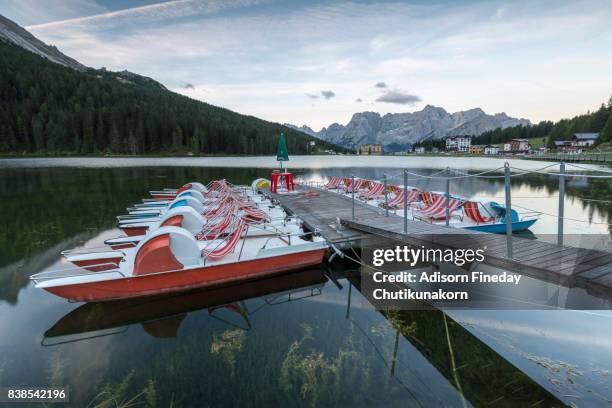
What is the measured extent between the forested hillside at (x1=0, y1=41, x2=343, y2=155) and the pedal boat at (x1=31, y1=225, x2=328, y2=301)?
112 metres

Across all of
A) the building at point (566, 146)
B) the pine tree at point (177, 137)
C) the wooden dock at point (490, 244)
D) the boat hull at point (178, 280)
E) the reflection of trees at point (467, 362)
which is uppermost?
the pine tree at point (177, 137)

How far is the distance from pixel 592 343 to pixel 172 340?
8.71 metres

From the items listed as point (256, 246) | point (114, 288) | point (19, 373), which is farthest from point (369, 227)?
point (19, 373)

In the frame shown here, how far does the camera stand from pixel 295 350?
5.98 m

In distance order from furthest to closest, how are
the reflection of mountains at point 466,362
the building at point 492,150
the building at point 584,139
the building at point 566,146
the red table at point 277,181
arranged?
1. the building at point 492,150
2. the building at point 566,146
3. the building at point 584,139
4. the red table at point 277,181
5. the reflection of mountains at point 466,362

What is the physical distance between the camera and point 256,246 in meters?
9.85

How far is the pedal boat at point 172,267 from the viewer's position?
24.0 feet

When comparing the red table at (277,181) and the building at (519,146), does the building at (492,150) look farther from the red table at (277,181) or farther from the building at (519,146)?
the red table at (277,181)

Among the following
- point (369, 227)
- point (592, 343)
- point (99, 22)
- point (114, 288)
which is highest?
point (99, 22)

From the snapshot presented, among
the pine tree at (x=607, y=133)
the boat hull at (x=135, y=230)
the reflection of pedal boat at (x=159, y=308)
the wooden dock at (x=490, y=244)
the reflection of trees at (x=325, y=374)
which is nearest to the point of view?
the reflection of trees at (x=325, y=374)

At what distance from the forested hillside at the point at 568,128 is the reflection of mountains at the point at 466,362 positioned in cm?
10588

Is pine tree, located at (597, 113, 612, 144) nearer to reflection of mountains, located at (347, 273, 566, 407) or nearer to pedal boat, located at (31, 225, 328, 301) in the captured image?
reflection of mountains, located at (347, 273, 566, 407)

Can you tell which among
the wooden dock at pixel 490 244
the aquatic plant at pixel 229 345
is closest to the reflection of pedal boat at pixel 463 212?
the wooden dock at pixel 490 244

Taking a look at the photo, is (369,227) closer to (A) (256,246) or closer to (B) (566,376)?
(A) (256,246)
